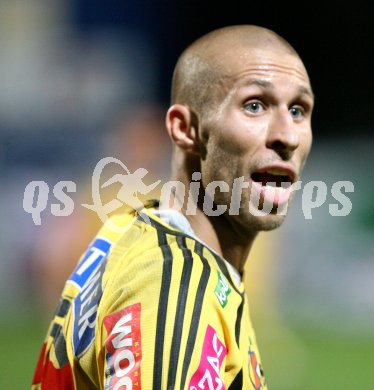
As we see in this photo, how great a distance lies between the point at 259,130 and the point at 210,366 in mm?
748

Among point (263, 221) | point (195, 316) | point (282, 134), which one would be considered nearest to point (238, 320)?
point (195, 316)

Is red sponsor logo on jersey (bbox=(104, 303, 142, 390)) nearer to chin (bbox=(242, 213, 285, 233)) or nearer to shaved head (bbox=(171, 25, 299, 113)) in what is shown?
chin (bbox=(242, 213, 285, 233))

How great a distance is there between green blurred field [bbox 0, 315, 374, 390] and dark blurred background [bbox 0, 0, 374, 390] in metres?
0.02

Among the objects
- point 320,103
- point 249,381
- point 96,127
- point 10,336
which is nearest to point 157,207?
point 249,381

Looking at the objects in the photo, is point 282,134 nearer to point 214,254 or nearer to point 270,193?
point 270,193

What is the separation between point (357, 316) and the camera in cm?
787

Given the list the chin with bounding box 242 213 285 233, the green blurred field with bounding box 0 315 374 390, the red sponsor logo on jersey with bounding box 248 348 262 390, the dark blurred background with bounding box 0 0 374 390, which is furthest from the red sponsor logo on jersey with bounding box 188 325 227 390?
the dark blurred background with bounding box 0 0 374 390

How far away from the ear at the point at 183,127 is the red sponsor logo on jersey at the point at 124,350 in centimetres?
75

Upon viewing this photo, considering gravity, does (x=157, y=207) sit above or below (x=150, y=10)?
below

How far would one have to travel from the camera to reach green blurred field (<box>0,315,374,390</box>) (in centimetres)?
630

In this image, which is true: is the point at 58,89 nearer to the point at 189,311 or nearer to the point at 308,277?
the point at 308,277

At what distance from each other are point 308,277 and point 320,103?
214cm

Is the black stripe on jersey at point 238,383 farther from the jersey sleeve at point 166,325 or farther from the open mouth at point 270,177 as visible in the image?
the open mouth at point 270,177

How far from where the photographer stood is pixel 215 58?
249cm
